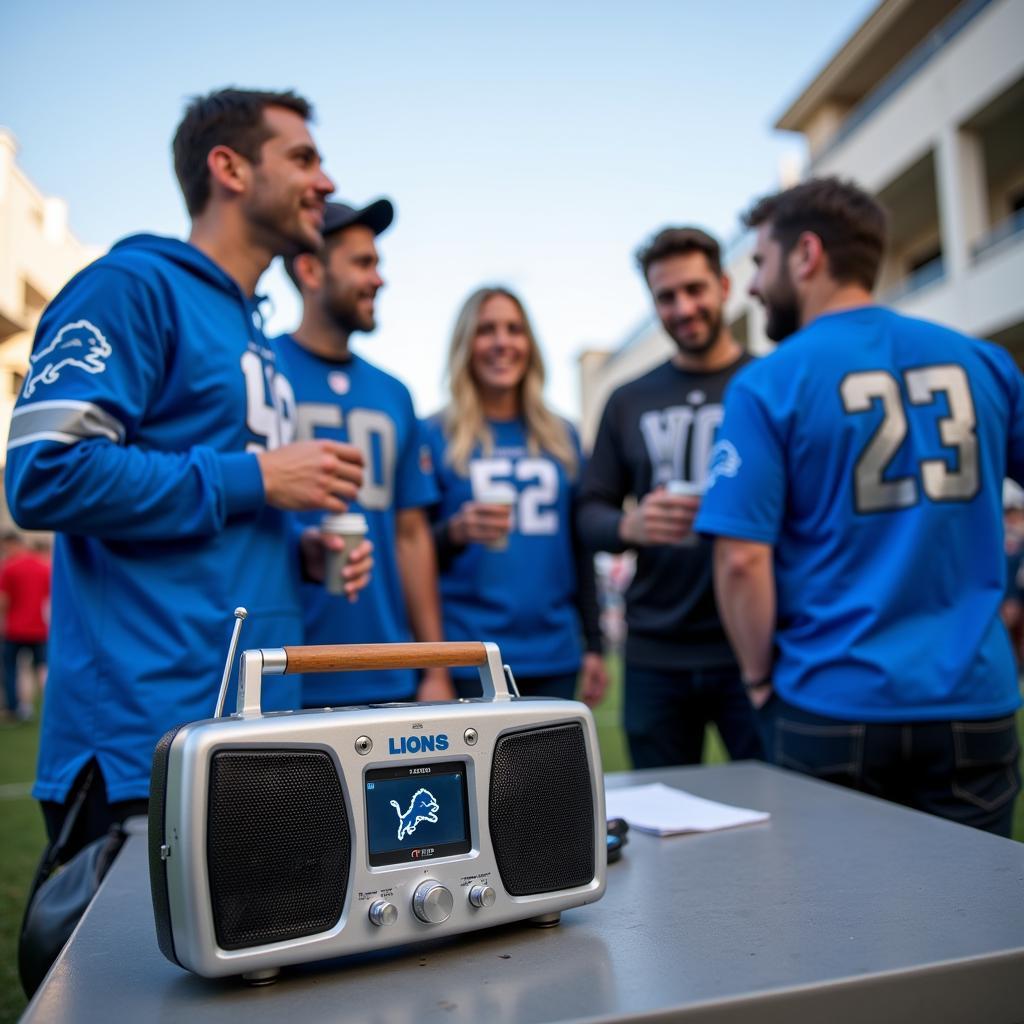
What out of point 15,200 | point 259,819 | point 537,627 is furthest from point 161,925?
point 15,200

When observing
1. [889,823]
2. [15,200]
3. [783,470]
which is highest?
[15,200]

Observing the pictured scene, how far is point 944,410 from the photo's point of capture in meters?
1.76

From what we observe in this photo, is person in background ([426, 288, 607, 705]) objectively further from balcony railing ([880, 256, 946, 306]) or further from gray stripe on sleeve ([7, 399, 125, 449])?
balcony railing ([880, 256, 946, 306])

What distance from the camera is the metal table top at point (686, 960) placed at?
2.39ft

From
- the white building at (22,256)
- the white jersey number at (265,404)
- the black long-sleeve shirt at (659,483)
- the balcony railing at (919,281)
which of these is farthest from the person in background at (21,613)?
the balcony railing at (919,281)

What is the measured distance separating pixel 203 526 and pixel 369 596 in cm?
94

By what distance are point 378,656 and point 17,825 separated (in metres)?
4.64

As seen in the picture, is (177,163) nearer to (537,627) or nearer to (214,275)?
(214,275)

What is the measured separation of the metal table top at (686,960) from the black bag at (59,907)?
13 cm

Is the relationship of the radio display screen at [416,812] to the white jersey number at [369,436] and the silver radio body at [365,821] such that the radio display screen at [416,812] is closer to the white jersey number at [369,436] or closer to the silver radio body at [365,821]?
the silver radio body at [365,821]

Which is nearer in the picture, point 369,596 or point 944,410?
point 944,410

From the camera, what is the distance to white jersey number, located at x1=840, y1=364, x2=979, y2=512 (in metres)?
1.72

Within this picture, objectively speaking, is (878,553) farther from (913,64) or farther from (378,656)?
(913,64)

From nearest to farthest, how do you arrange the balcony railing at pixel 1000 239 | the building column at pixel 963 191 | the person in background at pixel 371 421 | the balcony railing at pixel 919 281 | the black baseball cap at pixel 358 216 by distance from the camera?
1. the person in background at pixel 371 421
2. the black baseball cap at pixel 358 216
3. the balcony railing at pixel 1000 239
4. the building column at pixel 963 191
5. the balcony railing at pixel 919 281
